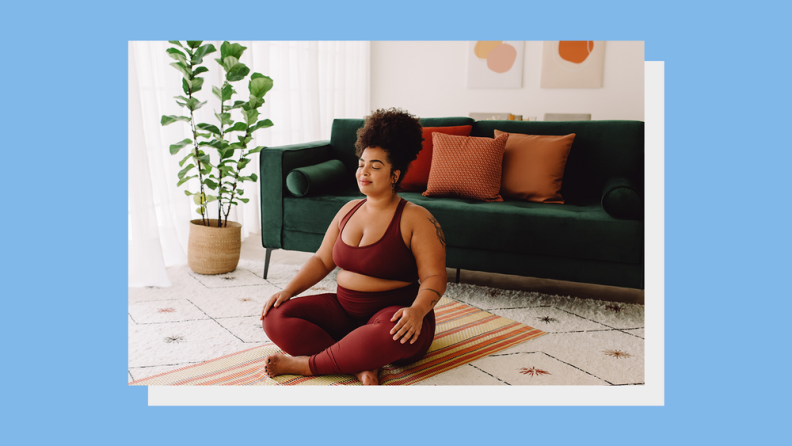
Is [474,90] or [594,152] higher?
[474,90]

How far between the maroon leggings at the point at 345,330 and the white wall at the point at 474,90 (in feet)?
13.2

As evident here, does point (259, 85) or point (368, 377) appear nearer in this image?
point (368, 377)

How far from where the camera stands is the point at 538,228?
2.39 meters

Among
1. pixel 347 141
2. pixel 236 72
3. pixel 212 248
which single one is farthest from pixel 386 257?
pixel 347 141

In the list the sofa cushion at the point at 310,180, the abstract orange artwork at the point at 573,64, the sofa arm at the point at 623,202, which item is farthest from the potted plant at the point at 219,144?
the abstract orange artwork at the point at 573,64

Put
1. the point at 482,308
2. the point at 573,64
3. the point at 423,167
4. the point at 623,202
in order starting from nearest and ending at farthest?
1. the point at 623,202
2. the point at 482,308
3. the point at 423,167
4. the point at 573,64

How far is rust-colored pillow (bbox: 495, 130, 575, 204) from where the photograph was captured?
273 centimetres

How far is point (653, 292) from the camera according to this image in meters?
1.00

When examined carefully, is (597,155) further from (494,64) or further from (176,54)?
(494,64)

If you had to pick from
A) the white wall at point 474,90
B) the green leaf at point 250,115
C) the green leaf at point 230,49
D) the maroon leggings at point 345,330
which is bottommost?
the maroon leggings at point 345,330

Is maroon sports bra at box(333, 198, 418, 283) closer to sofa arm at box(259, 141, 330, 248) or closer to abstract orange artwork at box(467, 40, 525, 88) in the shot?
sofa arm at box(259, 141, 330, 248)

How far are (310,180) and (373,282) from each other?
1.14 m

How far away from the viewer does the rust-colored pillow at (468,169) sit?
2.73m

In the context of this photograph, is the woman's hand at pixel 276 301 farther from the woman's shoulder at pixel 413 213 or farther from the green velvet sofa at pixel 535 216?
the green velvet sofa at pixel 535 216
